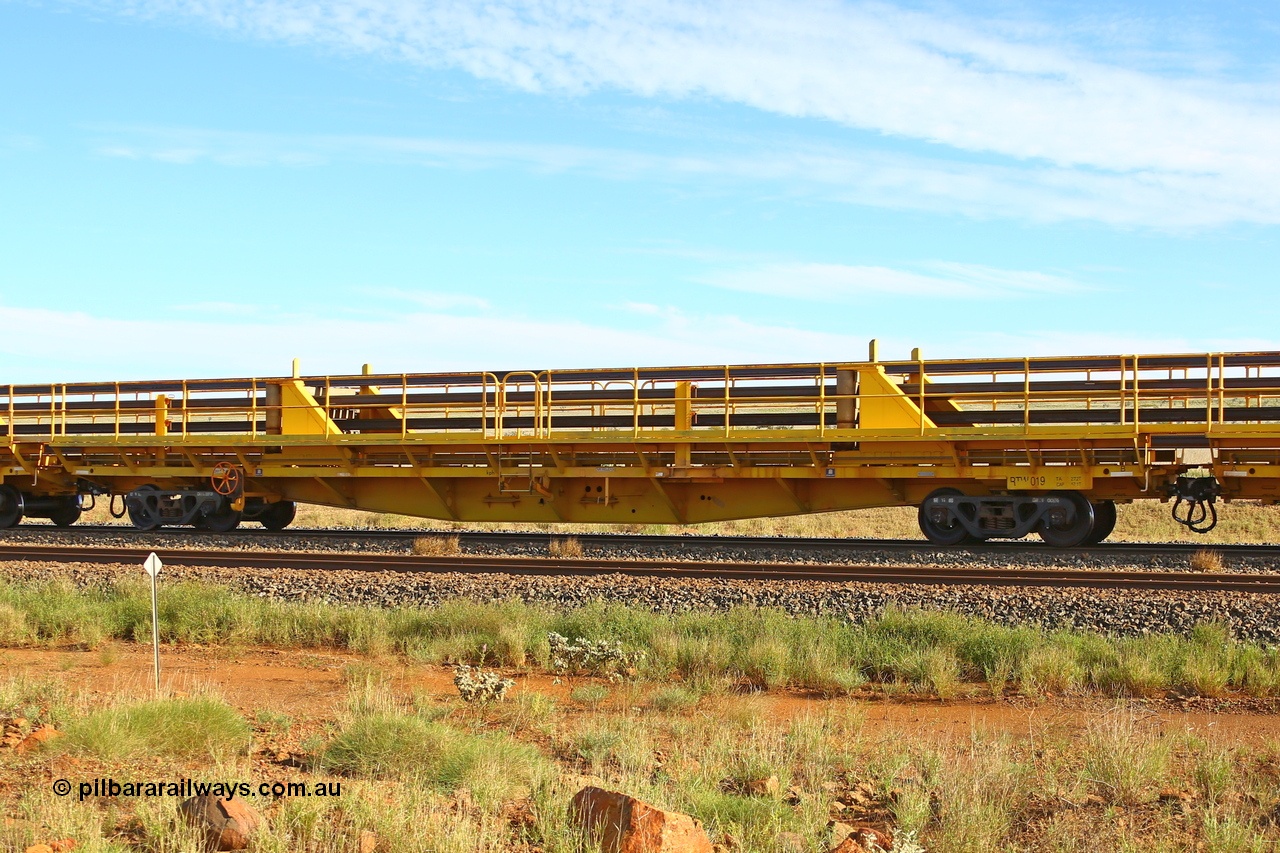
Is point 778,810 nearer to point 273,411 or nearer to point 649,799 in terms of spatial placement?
point 649,799

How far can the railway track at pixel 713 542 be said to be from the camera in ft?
54.2

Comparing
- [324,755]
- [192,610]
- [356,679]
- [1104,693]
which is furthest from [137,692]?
[1104,693]

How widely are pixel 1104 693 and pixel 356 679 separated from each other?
22.5 ft

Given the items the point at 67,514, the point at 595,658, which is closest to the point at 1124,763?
the point at 595,658

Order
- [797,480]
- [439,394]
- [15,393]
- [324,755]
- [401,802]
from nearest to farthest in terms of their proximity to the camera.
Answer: [401,802], [324,755], [797,480], [439,394], [15,393]

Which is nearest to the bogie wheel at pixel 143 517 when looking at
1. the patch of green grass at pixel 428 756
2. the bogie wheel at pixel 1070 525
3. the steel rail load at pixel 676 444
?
the steel rail load at pixel 676 444

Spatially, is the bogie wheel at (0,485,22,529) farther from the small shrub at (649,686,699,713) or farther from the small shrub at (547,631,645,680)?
the small shrub at (649,686,699,713)

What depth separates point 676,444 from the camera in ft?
61.0

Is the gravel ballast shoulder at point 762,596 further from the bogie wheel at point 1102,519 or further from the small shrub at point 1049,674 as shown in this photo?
the bogie wheel at point 1102,519

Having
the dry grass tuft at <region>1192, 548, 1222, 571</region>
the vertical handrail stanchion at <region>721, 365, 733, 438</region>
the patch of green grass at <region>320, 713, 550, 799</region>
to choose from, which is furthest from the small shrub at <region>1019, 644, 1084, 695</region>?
the vertical handrail stanchion at <region>721, 365, 733, 438</region>

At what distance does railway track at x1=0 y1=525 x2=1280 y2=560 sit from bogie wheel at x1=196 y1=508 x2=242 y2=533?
1.08 feet

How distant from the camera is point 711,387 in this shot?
1928 centimetres

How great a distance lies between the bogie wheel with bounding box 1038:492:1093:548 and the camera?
1694 cm

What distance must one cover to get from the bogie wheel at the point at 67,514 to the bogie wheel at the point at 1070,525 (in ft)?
65.3
